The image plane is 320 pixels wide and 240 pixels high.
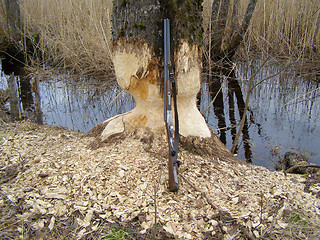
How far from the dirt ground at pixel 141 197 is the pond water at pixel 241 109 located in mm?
1253

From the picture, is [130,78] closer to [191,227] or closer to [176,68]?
[176,68]

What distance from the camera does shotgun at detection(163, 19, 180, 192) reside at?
1.64m

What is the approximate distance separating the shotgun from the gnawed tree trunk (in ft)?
0.46

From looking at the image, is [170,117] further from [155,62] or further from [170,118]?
[155,62]

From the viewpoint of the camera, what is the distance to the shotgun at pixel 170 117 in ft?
5.39

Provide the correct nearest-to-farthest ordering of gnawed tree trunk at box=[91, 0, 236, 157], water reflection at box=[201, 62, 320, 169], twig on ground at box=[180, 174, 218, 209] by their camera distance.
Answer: twig on ground at box=[180, 174, 218, 209], gnawed tree trunk at box=[91, 0, 236, 157], water reflection at box=[201, 62, 320, 169]

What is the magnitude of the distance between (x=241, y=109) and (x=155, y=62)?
2624mm

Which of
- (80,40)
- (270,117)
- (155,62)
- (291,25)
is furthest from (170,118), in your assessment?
(291,25)

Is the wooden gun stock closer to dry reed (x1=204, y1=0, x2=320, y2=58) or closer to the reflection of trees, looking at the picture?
the reflection of trees

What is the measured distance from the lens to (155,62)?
1.99 metres

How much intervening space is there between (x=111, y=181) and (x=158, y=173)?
0.31 metres

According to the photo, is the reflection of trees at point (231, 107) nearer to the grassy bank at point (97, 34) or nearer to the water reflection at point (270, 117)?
the water reflection at point (270, 117)

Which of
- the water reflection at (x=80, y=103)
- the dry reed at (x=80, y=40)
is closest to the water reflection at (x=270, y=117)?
the water reflection at (x=80, y=103)

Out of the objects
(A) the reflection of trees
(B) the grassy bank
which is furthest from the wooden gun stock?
(B) the grassy bank
